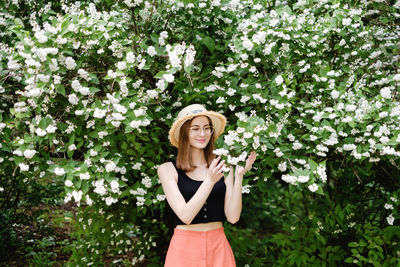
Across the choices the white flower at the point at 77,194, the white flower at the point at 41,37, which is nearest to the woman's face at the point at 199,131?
the white flower at the point at 77,194

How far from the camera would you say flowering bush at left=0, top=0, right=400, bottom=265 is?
251 centimetres

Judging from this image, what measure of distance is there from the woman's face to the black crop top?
285mm

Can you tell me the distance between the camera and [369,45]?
3.56 m

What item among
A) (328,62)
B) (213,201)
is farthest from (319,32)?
(213,201)

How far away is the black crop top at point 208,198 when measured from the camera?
2.82 metres

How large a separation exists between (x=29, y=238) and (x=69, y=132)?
13.9 feet

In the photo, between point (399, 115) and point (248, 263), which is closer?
point (399, 115)

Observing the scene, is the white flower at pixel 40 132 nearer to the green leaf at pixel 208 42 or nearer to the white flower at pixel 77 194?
the white flower at pixel 77 194

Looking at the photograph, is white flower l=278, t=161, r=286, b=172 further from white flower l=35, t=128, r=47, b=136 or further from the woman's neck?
white flower l=35, t=128, r=47, b=136

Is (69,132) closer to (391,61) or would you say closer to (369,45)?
(369,45)

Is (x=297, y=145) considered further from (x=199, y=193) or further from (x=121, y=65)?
(x=121, y=65)

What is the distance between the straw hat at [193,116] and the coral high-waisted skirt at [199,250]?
764mm

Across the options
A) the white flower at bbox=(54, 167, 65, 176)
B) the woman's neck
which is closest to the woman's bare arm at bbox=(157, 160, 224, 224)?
the woman's neck

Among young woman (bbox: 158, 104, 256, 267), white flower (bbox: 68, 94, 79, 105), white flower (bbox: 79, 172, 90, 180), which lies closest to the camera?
white flower (bbox: 79, 172, 90, 180)
